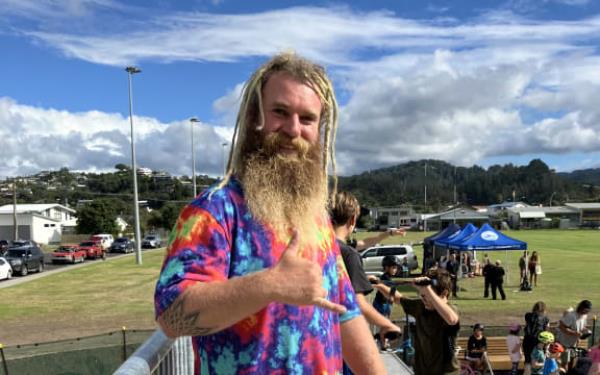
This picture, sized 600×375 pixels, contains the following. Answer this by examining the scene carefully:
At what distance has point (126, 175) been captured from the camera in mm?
164250

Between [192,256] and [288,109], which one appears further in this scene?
[288,109]

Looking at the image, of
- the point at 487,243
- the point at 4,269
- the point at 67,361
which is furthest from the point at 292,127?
the point at 4,269

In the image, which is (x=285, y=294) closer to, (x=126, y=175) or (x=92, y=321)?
(x=92, y=321)

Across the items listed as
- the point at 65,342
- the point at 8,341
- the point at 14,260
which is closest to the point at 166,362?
the point at 65,342

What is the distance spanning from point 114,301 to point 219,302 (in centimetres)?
2005

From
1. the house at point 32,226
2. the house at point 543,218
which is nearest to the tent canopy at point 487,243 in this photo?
the house at point 32,226

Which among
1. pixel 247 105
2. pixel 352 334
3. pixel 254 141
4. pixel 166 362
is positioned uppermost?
pixel 247 105

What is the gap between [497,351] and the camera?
11.0 m

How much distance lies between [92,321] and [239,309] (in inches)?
640

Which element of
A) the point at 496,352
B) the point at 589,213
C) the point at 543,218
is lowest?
the point at 543,218

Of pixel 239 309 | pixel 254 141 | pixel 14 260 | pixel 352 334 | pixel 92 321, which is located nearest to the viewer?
pixel 239 309

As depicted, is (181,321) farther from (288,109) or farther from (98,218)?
(98,218)

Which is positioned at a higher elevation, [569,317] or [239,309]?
[239,309]

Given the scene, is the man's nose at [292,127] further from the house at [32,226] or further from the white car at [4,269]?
the house at [32,226]
